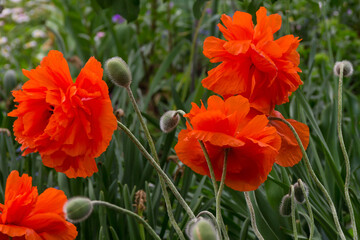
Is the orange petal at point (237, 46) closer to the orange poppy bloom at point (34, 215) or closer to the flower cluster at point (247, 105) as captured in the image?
the flower cluster at point (247, 105)

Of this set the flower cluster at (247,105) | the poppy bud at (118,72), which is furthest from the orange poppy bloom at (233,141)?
the poppy bud at (118,72)

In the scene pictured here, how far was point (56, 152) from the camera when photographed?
0.79 m

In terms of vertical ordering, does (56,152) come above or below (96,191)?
above

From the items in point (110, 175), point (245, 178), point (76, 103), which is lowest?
point (110, 175)

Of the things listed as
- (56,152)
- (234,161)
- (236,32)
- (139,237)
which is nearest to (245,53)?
(236,32)

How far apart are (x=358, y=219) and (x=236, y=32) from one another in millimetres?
592

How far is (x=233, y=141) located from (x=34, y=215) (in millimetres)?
309

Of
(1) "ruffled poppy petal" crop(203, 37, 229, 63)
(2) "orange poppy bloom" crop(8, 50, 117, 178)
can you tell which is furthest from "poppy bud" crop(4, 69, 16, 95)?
(1) "ruffled poppy petal" crop(203, 37, 229, 63)

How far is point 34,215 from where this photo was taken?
77cm

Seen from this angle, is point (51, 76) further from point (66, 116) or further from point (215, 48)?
point (215, 48)

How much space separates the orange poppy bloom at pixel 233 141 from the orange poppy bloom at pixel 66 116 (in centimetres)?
13

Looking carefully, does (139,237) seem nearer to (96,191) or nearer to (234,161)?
(96,191)

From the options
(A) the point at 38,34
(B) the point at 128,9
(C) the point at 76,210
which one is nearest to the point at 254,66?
(C) the point at 76,210

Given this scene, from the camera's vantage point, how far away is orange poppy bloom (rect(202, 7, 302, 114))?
807 millimetres
